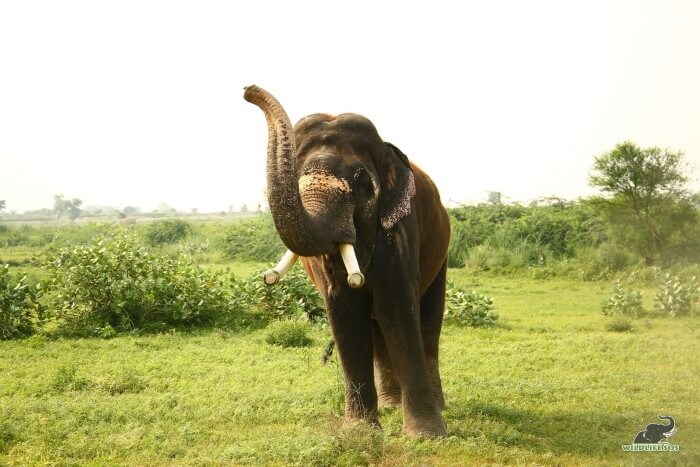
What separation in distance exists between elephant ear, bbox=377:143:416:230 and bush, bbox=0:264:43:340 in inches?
325

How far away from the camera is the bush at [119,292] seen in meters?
13.1

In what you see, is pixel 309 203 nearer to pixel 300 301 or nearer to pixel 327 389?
pixel 327 389

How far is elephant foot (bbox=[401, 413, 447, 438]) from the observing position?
6.73m

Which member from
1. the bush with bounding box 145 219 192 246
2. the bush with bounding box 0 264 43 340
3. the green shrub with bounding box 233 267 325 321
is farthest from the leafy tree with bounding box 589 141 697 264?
the bush with bounding box 145 219 192 246

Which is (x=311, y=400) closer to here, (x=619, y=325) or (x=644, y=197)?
(x=619, y=325)

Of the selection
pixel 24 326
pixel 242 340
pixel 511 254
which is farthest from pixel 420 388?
pixel 511 254

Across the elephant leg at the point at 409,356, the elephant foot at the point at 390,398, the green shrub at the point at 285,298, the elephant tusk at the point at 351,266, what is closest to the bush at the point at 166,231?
the green shrub at the point at 285,298

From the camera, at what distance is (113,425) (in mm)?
7352

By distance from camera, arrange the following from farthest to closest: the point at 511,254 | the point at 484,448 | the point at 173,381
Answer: the point at 511,254 < the point at 173,381 < the point at 484,448

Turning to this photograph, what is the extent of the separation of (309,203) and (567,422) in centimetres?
374

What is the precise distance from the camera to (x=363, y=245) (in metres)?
6.49

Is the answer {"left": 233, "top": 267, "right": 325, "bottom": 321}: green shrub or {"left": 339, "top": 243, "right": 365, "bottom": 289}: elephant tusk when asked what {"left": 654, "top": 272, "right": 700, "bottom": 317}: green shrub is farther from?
{"left": 339, "top": 243, "right": 365, "bottom": 289}: elephant tusk

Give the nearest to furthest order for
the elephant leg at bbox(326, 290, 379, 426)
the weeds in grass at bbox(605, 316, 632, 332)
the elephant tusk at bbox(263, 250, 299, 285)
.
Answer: the elephant tusk at bbox(263, 250, 299, 285), the elephant leg at bbox(326, 290, 379, 426), the weeds in grass at bbox(605, 316, 632, 332)

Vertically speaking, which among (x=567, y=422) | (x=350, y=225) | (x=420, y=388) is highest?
(x=350, y=225)
